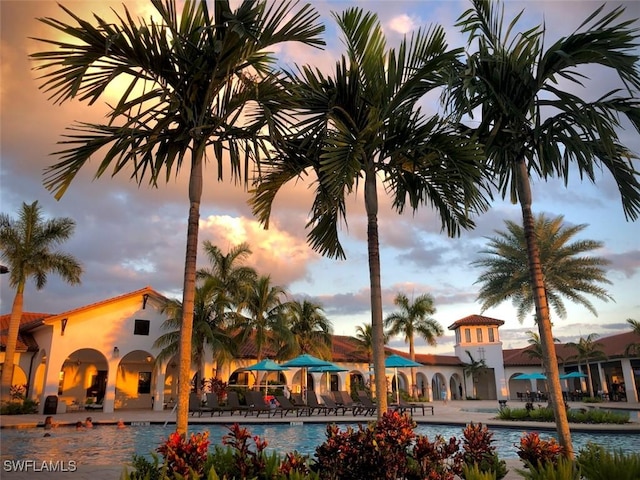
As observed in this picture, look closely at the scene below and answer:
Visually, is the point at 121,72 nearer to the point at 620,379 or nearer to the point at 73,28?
the point at 73,28

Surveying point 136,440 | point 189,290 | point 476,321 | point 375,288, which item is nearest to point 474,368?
point 476,321

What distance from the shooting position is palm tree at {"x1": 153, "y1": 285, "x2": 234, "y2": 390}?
79.0ft

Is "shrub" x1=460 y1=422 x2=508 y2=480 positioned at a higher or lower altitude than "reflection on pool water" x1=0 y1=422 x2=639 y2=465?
higher

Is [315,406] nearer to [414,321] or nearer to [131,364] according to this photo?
[131,364]

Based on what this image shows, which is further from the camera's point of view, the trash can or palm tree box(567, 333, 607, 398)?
palm tree box(567, 333, 607, 398)

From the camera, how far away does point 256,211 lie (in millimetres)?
8445

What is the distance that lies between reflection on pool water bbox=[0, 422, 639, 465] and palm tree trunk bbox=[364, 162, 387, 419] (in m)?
4.45

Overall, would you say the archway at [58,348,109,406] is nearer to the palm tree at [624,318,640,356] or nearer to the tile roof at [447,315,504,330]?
the tile roof at [447,315,504,330]

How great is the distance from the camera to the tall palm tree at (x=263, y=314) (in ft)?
86.9

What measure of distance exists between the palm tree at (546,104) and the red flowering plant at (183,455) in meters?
4.74

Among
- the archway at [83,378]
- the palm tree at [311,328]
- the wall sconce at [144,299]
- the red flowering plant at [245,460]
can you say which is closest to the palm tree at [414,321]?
the palm tree at [311,328]

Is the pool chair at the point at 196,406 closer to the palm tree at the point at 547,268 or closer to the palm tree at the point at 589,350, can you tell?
the palm tree at the point at 547,268

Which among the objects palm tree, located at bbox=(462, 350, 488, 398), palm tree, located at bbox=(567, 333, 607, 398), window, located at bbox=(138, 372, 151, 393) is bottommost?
window, located at bbox=(138, 372, 151, 393)

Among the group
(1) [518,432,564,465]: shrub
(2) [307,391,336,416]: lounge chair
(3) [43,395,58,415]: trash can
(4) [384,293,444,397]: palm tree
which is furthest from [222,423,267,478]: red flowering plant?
(4) [384,293,444,397]: palm tree
